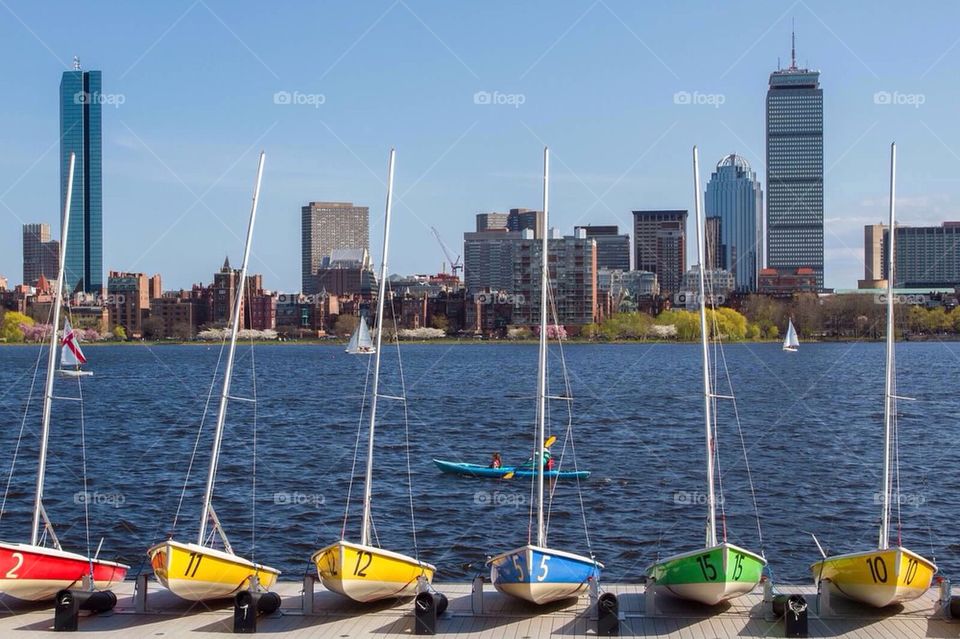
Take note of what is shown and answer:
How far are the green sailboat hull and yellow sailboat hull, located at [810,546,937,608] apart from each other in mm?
1452

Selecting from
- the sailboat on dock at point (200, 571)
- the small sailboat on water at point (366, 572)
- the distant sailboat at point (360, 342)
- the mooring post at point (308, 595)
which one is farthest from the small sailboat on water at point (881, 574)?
the distant sailboat at point (360, 342)

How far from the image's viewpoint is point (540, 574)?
2230 centimetres

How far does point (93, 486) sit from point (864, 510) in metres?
30.7

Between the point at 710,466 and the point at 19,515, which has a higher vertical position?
the point at 710,466

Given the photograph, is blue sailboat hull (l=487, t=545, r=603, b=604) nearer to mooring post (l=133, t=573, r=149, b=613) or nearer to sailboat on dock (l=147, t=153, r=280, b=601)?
sailboat on dock (l=147, t=153, r=280, b=601)

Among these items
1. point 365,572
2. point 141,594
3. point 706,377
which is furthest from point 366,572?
point 706,377

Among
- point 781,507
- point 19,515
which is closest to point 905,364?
point 781,507

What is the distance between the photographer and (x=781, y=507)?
46375mm

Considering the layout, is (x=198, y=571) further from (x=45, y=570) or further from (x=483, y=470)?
(x=483, y=470)

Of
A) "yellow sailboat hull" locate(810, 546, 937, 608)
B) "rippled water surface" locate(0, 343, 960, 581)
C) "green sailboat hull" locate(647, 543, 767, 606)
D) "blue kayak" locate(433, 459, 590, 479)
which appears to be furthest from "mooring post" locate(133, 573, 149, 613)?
"blue kayak" locate(433, 459, 590, 479)

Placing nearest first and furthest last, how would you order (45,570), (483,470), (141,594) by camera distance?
(141,594)
(45,570)
(483,470)

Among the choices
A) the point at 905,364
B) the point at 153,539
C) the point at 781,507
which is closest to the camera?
the point at 153,539

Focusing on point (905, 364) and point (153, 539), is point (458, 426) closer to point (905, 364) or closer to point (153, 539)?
point (153, 539)

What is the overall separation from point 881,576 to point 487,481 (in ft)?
107
